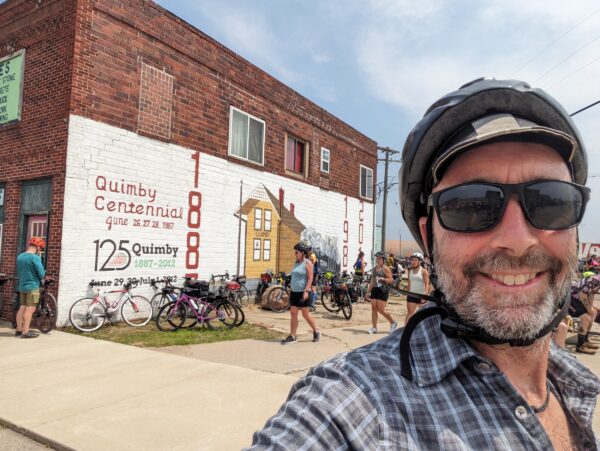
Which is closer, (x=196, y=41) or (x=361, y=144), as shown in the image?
(x=196, y=41)

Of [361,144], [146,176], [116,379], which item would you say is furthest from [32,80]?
[361,144]

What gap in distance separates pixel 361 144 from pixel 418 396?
67.0 feet

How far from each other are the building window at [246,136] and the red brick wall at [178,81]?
24cm

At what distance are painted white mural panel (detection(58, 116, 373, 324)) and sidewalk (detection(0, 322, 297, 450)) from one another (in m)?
2.93

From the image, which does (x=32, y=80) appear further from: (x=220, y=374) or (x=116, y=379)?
(x=220, y=374)

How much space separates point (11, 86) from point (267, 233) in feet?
26.4

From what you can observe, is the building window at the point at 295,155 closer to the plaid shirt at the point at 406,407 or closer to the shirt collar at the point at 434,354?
the shirt collar at the point at 434,354

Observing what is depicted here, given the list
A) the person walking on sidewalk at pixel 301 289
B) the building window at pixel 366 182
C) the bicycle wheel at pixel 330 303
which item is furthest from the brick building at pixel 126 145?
the building window at pixel 366 182

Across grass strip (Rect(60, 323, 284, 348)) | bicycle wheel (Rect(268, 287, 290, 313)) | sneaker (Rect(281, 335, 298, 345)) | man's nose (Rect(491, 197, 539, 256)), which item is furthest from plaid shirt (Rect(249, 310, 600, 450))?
bicycle wheel (Rect(268, 287, 290, 313))

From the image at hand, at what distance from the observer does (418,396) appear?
42.9 inches

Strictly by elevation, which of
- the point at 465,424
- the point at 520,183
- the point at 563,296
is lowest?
the point at 465,424

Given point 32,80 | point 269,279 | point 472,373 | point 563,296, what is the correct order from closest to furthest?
1. point 472,373
2. point 563,296
3. point 32,80
4. point 269,279

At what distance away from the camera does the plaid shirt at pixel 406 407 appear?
1.02m

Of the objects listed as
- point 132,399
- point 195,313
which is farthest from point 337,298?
point 132,399
